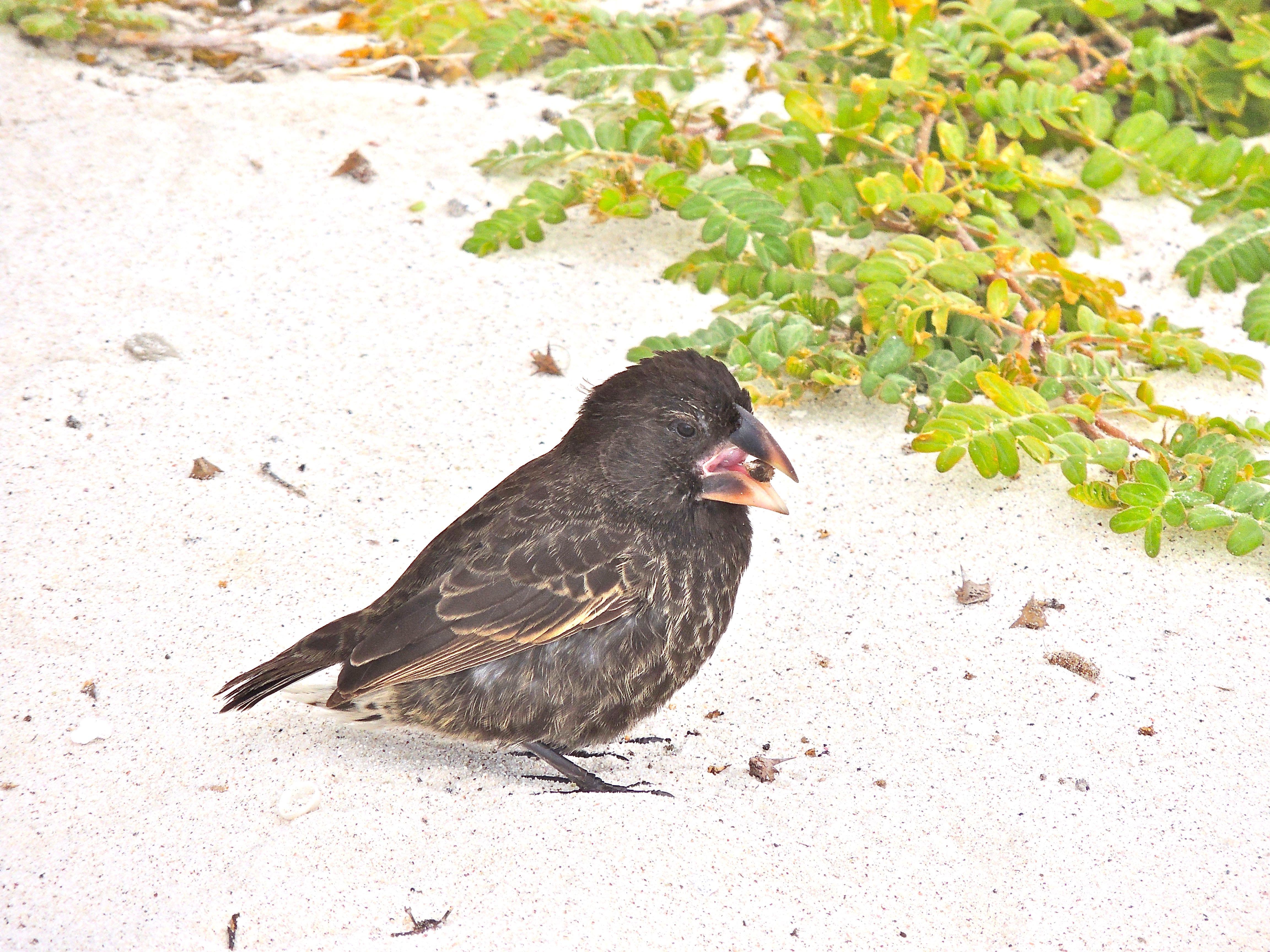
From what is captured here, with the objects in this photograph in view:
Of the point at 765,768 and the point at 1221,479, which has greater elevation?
the point at 1221,479

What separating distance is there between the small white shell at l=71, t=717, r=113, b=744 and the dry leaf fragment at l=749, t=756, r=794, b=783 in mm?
1615

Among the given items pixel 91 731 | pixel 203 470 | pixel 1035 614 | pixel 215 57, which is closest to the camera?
pixel 91 731

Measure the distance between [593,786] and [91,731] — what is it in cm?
126

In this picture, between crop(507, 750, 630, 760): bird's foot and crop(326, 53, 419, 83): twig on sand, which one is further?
crop(326, 53, 419, 83): twig on sand

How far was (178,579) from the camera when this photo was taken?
11.2 feet

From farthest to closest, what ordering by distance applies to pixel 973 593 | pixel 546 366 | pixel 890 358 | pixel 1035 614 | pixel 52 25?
pixel 52 25 < pixel 546 366 < pixel 890 358 < pixel 973 593 < pixel 1035 614

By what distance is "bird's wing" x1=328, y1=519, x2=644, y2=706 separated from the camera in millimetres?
2934

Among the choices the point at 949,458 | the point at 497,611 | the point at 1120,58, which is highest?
the point at 1120,58

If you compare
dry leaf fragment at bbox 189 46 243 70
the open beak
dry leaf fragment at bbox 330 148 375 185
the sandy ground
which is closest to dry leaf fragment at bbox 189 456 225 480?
the sandy ground

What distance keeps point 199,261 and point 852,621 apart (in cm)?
292

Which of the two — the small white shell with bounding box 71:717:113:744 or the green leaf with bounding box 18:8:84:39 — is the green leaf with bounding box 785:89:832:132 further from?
the green leaf with bounding box 18:8:84:39

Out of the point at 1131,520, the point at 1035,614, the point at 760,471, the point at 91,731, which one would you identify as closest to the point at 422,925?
the point at 91,731

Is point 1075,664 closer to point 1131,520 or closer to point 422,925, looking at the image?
point 1131,520

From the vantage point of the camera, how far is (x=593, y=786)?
9.93 ft
